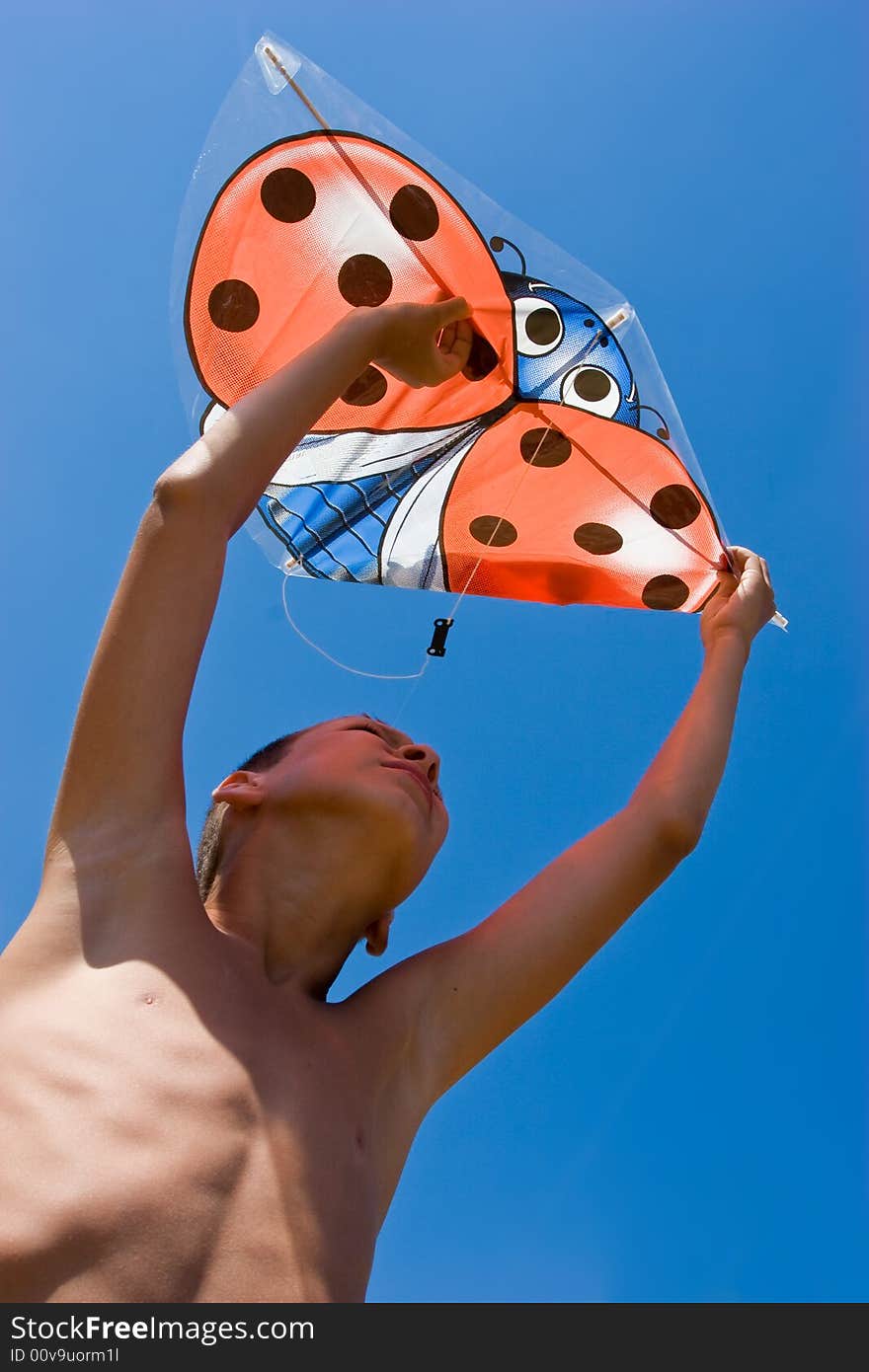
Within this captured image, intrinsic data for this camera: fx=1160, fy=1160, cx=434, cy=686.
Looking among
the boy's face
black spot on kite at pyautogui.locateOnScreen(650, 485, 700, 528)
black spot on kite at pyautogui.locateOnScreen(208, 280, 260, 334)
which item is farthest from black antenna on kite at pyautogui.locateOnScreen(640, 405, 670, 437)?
the boy's face

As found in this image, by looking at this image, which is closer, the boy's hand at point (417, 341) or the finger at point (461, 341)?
the boy's hand at point (417, 341)

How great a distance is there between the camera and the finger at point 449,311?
2441mm

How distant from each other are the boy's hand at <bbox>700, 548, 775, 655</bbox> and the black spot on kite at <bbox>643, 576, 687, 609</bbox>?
3.0 inches

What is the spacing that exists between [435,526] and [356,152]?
0.91 m

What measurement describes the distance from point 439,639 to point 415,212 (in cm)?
97

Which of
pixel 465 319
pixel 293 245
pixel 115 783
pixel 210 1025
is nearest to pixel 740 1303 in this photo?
pixel 210 1025

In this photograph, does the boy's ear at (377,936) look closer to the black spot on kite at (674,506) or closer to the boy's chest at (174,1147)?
the boy's chest at (174,1147)

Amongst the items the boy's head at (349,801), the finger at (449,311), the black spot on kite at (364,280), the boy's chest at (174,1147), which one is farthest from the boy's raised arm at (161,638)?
the black spot on kite at (364,280)

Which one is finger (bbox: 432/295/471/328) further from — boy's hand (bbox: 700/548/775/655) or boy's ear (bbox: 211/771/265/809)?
boy's ear (bbox: 211/771/265/809)

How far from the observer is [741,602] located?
8.89 feet

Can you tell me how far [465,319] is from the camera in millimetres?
2605

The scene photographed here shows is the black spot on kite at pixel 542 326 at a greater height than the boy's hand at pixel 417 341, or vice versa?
the black spot on kite at pixel 542 326

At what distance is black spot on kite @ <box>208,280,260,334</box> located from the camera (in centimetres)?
259

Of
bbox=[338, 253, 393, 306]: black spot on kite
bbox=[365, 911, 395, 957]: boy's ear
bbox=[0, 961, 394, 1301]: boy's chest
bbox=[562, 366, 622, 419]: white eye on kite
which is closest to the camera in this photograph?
bbox=[0, 961, 394, 1301]: boy's chest
